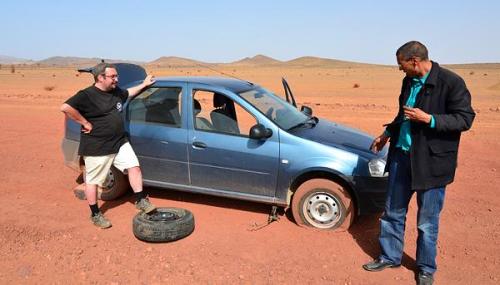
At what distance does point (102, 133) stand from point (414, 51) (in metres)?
3.46

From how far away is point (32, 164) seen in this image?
8.15 metres

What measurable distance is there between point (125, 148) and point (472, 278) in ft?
13.2

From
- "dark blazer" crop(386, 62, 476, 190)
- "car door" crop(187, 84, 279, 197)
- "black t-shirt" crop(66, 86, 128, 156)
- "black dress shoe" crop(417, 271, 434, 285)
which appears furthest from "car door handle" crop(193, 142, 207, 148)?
"black dress shoe" crop(417, 271, 434, 285)

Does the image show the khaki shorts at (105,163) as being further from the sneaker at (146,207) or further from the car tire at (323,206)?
the car tire at (323,206)

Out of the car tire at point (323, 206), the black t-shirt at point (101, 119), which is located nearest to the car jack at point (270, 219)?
the car tire at point (323, 206)

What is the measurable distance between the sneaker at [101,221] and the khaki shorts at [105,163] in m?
0.39

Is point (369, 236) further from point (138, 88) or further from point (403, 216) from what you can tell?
point (138, 88)

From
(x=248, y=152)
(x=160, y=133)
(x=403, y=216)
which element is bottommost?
(x=403, y=216)

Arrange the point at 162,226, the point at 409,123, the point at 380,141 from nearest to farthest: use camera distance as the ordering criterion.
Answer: the point at 409,123, the point at 380,141, the point at 162,226

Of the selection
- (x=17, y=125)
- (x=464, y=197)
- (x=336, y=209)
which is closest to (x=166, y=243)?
(x=336, y=209)

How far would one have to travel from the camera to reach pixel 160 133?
563 cm

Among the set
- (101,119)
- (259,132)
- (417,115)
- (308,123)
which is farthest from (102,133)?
(417,115)

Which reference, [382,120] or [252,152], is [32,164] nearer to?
[252,152]

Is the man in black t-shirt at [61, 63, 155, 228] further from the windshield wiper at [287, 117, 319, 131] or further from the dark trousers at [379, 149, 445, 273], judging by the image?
the dark trousers at [379, 149, 445, 273]
